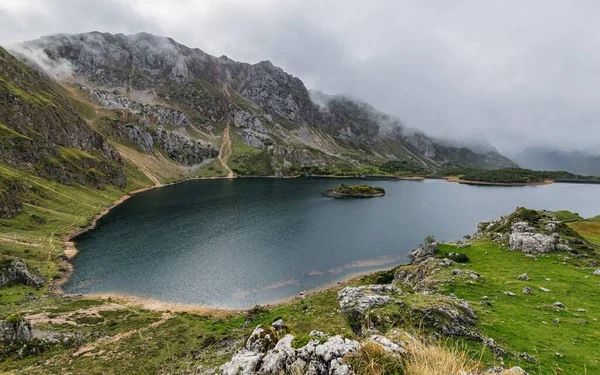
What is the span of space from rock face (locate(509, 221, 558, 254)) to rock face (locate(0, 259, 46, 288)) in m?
86.2

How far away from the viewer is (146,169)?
186 meters

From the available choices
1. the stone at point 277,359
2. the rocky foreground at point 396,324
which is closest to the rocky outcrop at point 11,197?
the rocky foreground at point 396,324

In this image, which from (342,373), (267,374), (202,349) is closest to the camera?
(342,373)

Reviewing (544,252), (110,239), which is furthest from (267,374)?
(110,239)

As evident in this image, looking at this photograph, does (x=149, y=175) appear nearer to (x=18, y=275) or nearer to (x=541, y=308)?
(x=18, y=275)

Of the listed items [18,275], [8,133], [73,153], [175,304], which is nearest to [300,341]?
[175,304]

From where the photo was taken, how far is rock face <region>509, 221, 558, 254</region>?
4275cm

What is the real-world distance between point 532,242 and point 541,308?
21.4 meters

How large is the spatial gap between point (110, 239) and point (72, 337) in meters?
54.8

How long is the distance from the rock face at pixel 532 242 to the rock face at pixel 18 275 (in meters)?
86.2

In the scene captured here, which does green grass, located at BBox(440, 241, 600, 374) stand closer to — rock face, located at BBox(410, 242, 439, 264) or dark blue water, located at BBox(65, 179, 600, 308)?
rock face, located at BBox(410, 242, 439, 264)

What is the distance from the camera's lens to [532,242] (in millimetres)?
43656

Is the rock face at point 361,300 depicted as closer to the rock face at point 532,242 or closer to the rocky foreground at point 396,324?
the rocky foreground at point 396,324

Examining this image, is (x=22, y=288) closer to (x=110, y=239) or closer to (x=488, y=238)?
(x=110, y=239)
